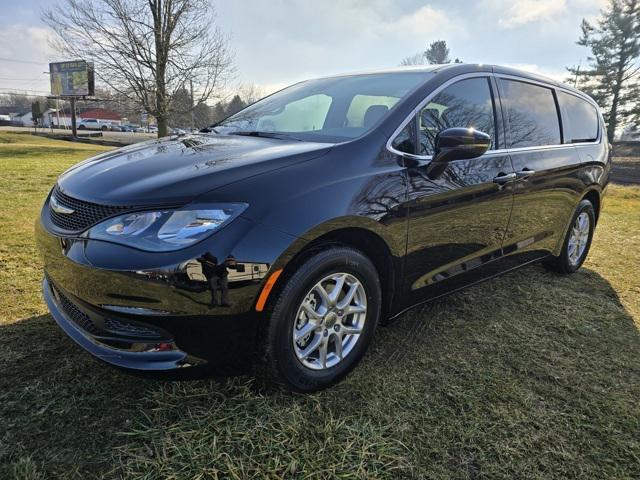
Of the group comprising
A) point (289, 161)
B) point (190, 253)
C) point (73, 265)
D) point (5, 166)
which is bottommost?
point (5, 166)

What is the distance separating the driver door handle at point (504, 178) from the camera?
2900 millimetres

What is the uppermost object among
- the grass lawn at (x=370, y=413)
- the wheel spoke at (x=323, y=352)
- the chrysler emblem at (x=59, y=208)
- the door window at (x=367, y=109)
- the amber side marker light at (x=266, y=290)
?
the door window at (x=367, y=109)

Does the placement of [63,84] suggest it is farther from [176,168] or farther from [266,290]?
[266,290]

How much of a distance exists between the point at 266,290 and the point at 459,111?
177 centimetres

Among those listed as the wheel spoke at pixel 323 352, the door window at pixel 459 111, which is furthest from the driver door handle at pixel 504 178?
the wheel spoke at pixel 323 352

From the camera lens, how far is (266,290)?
1.88 m

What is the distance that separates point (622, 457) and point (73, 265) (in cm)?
252

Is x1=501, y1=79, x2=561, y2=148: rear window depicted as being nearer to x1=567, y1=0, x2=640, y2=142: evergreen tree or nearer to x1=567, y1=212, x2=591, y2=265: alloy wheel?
x1=567, y1=212, x2=591, y2=265: alloy wheel

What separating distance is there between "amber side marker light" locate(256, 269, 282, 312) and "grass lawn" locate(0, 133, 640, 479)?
520mm

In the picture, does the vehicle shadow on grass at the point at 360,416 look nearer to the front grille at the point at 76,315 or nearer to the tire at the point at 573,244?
the front grille at the point at 76,315

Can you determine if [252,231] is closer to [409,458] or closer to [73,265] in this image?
[73,265]

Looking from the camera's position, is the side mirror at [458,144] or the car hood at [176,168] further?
the side mirror at [458,144]

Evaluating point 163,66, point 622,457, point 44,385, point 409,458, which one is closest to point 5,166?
point 163,66

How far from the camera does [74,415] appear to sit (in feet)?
6.53
